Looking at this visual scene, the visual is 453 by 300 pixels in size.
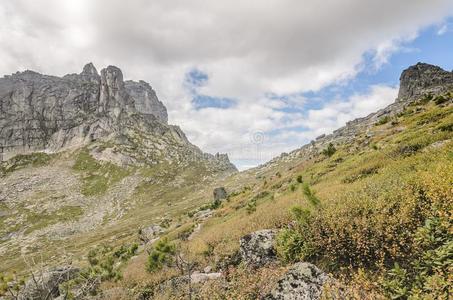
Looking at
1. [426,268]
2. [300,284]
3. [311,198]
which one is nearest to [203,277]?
[311,198]

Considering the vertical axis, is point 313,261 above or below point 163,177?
below

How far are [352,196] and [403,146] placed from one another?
12.8 meters

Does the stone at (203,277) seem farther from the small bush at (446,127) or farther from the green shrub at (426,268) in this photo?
the small bush at (446,127)

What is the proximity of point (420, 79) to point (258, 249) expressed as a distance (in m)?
176

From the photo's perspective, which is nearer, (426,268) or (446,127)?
(426,268)

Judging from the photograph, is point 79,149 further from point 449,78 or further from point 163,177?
point 449,78

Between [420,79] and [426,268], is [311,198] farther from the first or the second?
[420,79]

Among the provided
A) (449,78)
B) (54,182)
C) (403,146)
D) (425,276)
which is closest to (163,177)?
(54,182)

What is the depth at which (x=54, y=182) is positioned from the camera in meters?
165

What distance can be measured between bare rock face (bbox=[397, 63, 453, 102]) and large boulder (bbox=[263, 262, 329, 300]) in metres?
157

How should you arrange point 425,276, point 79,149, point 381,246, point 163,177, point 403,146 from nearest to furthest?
point 425,276 < point 381,246 < point 403,146 < point 163,177 < point 79,149

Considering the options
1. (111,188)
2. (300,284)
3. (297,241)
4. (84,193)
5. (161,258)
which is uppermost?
(111,188)

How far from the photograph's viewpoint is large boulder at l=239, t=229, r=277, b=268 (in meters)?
11.9

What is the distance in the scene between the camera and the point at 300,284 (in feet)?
27.3
